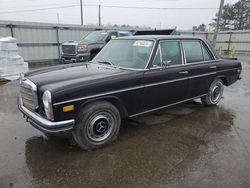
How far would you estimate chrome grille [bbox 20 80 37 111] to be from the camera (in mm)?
2965

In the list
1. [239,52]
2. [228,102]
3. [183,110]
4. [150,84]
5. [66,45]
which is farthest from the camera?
[239,52]

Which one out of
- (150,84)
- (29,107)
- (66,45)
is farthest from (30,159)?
(66,45)

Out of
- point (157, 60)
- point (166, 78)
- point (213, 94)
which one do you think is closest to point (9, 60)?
point (157, 60)

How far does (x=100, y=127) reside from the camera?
3219mm

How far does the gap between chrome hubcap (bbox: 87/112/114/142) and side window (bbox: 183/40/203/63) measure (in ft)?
7.43

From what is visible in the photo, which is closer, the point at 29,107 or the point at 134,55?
the point at 29,107

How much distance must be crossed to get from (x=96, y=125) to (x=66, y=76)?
0.93 meters

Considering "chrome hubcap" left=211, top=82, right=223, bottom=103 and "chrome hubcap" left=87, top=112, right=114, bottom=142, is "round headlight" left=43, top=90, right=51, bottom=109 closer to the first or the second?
"chrome hubcap" left=87, top=112, right=114, bottom=142

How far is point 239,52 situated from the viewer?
70.5ft

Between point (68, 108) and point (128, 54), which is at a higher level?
point (128, 54)

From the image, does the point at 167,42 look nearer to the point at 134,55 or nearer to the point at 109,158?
the point at 134,55

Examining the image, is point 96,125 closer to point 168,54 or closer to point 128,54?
point 128,54

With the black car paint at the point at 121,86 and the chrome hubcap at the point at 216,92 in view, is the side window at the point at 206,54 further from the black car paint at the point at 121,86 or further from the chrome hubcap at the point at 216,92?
the chrome hubcap at the point at 216,92

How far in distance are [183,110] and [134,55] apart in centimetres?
211
